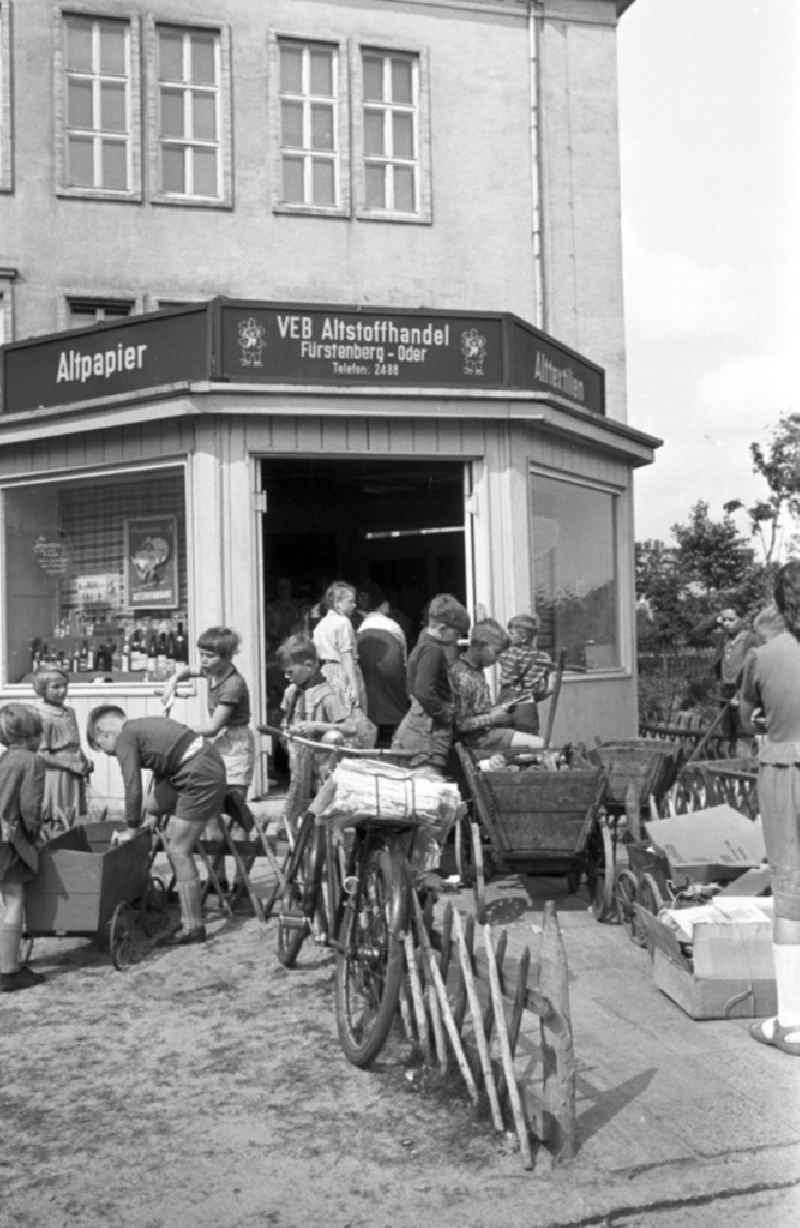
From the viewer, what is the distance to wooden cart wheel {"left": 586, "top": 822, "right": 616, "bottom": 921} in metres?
6.74

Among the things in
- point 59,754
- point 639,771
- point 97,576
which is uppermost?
point 97,576

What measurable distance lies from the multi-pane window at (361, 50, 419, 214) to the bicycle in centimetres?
1292

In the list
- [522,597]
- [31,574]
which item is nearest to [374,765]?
[522,597]

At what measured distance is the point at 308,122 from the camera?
658 inches

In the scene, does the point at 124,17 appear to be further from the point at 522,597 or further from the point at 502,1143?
the point at 502,1143

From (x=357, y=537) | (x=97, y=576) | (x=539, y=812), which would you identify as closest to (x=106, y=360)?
(x=97, y=576)

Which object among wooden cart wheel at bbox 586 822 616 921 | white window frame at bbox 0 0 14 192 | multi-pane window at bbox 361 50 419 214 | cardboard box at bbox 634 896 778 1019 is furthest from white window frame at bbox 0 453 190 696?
multi-pane window at bbox 361 50 419 214

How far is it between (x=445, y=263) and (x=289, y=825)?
1176 cm

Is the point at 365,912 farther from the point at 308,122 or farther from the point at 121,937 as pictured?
the point at 308,122

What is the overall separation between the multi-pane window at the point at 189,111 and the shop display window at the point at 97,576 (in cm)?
619

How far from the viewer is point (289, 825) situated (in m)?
7.16

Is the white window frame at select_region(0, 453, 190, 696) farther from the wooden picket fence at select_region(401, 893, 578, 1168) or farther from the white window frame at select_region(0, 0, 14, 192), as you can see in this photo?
the wooden picket fence at select_region(401, 893, 578, 1168)

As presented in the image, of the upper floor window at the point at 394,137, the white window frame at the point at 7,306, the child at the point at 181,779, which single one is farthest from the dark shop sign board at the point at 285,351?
the upper floor window at the point at 394,137

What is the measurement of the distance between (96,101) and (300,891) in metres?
12.9
